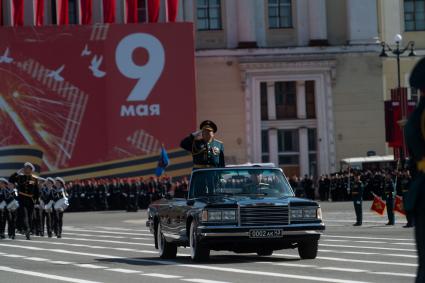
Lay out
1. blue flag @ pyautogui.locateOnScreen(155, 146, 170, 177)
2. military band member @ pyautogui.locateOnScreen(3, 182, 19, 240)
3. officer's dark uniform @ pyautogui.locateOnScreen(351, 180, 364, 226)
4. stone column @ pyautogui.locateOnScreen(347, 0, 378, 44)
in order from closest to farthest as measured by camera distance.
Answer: military band member @ pyautogui.locateOnScreen(3, 182, 19, 240) → officer's dark uniform @ pyautogui.locateOnScreen(351, 180, 364, 226) → blue flag @ pyautogui.locateOnScreen(155, 146, 170, 177) → stone column @ pyautogui.locateOnScreen(347, 0, 378, 44)

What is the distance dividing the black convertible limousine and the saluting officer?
1.05 metres

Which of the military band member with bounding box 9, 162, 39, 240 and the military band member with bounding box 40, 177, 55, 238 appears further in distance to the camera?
the military band member with bounding box 40, 177, 55, 238

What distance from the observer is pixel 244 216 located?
20188mm

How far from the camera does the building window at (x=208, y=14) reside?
76750mm

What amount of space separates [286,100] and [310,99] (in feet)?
4.77

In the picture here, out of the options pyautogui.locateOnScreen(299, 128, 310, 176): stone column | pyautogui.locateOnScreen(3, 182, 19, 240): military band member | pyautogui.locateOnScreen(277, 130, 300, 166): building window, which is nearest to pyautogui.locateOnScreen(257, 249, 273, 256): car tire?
pyautogui.locateOnScreen(3, 182, 19, 240): military band member

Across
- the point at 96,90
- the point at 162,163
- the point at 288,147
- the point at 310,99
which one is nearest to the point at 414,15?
the point at 310,99

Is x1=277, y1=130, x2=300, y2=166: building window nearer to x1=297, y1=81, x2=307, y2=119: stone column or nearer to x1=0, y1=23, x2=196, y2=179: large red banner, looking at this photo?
x1=297, y1=81, x2=307, y2=119: stone column

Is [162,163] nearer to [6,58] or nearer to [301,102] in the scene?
[6,58]

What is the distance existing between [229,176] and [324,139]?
177 feet

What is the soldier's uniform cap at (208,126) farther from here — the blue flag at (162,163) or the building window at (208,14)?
the building window at (208,14)

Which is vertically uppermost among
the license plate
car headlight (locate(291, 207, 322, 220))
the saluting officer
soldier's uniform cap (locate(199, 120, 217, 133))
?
soldier's uniform cap (locate(199, 120, 217, 133))

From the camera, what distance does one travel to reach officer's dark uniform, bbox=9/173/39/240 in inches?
1394

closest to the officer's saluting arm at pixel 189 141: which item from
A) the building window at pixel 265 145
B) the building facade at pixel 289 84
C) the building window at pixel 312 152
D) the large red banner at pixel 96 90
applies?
the large red banner at pixel 96 90
